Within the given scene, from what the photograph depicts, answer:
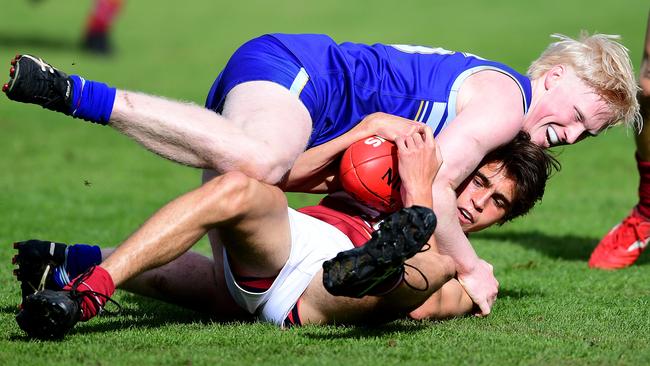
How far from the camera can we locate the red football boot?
292 inches

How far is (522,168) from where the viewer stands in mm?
5562

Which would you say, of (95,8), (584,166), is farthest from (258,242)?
(95,8)

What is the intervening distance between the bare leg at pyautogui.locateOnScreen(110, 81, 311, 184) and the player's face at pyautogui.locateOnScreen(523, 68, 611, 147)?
1504 millimetres

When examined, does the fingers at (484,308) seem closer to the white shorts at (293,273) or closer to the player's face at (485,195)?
the player's face at (485,195)

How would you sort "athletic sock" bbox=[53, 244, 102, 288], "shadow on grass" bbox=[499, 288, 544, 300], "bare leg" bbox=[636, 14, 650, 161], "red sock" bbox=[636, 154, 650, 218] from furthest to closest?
"red sock" bbox=[636, 154, 650, 218], "bare leg" bbox=[636, 14, 650, 161], "shadow on grass" bbox=[499, 288, 544, 300], "athletic sock" bbox=[53, 244, 102, 288]

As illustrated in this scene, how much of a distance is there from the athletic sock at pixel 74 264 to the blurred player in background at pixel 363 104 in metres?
0.70

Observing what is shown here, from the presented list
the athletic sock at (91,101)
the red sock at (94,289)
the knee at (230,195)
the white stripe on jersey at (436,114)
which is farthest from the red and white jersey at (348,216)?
the red sock at (94,289)

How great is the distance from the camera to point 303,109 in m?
5.47

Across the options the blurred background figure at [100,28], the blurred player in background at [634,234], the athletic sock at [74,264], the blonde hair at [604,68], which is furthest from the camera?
the blurred background figure at [100,28]

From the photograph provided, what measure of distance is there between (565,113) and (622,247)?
195 cm

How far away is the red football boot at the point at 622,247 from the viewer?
7.41m

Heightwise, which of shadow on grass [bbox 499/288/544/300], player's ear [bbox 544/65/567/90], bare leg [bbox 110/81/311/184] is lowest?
shadow on grass [bbox 499/288/544/300]

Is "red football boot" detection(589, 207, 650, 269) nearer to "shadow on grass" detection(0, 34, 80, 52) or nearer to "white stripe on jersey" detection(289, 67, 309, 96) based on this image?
"white stripe on jersey" detection(289, 67, 309, 96)

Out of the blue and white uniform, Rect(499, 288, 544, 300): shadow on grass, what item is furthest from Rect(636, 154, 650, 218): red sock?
the blue and white uniform
